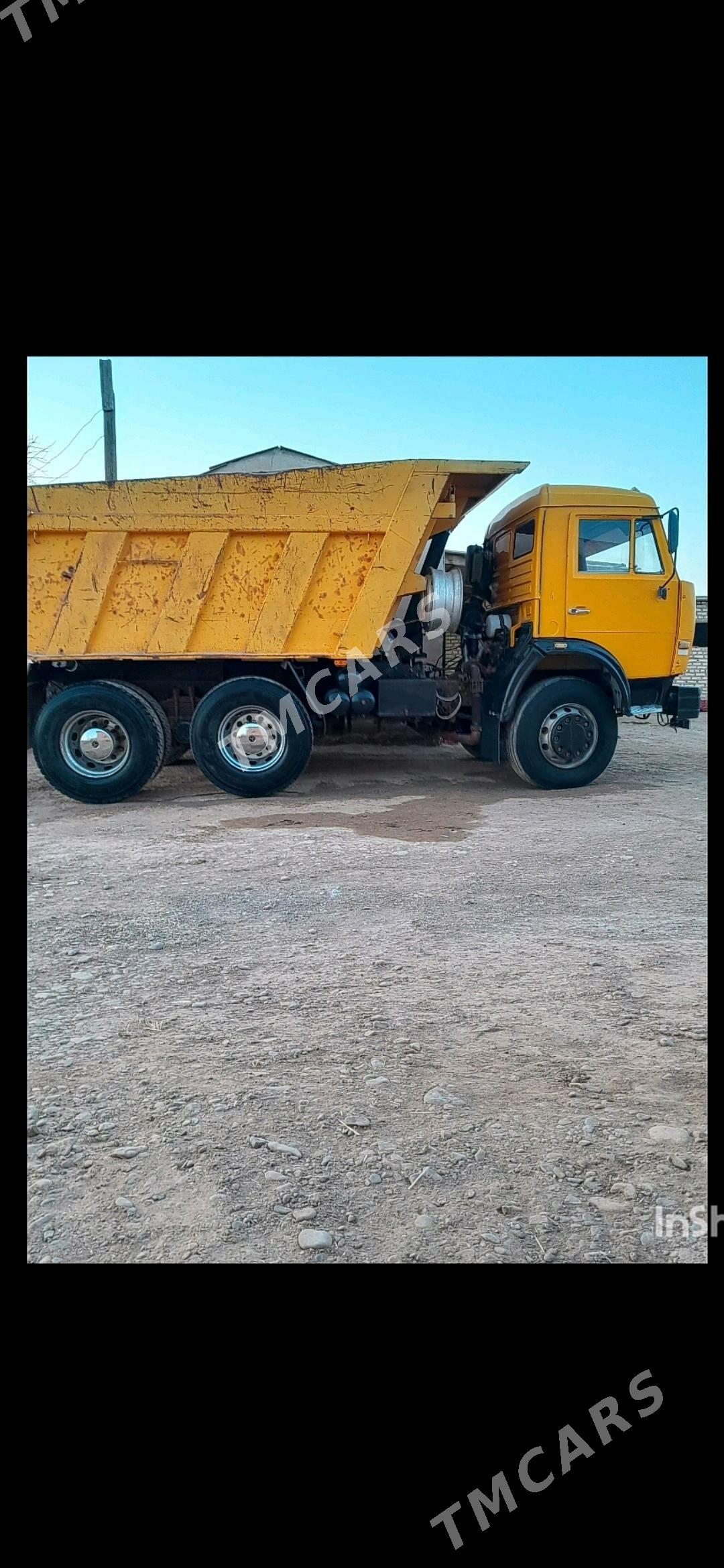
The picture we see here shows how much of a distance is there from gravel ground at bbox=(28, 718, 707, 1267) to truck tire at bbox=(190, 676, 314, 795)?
6.21ft

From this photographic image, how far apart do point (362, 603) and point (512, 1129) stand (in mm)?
5832

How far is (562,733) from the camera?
25.9 feet

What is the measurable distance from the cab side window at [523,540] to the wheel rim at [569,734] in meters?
1.58

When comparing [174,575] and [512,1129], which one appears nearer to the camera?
[512,1129]

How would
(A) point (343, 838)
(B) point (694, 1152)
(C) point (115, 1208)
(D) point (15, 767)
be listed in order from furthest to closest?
(A) point (343, 838)
(B) point (694, 1152)
(C) point (115, 1208)
(D) point (15, 767)

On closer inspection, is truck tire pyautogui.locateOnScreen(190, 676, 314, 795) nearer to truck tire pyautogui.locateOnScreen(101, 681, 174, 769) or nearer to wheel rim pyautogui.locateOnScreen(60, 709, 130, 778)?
truck tire pyautogui.locateOnScreen(101, 681, 174, 769)

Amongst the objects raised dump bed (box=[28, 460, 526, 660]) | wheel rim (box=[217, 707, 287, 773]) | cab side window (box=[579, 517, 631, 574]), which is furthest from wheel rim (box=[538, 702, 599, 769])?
wheel rim (box=[217, 707, 287, 773])

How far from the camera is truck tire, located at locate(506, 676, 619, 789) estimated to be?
784cm

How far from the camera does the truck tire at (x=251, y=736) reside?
24.5 feet
